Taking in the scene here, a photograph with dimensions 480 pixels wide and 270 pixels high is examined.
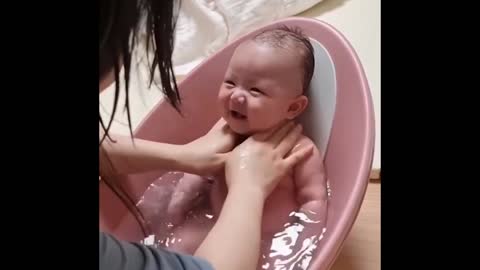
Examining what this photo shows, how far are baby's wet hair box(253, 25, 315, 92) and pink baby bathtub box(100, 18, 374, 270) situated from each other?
2 centimetres

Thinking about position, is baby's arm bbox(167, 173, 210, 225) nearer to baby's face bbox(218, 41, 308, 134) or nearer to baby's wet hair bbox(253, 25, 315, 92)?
baby's face bbox(218, 41, 308, 134)

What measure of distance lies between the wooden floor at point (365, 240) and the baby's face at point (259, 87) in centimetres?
16

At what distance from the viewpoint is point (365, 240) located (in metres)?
0.68

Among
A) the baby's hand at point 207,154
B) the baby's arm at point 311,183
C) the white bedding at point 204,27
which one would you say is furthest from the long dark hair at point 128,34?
the baby's arm at point 311,183

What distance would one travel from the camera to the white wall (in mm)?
720

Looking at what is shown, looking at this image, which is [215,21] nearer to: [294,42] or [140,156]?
[294,42]

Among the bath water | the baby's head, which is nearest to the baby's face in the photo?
the baby's head

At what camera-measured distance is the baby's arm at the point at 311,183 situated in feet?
2.47

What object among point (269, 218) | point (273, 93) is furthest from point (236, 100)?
point (269, 218)
